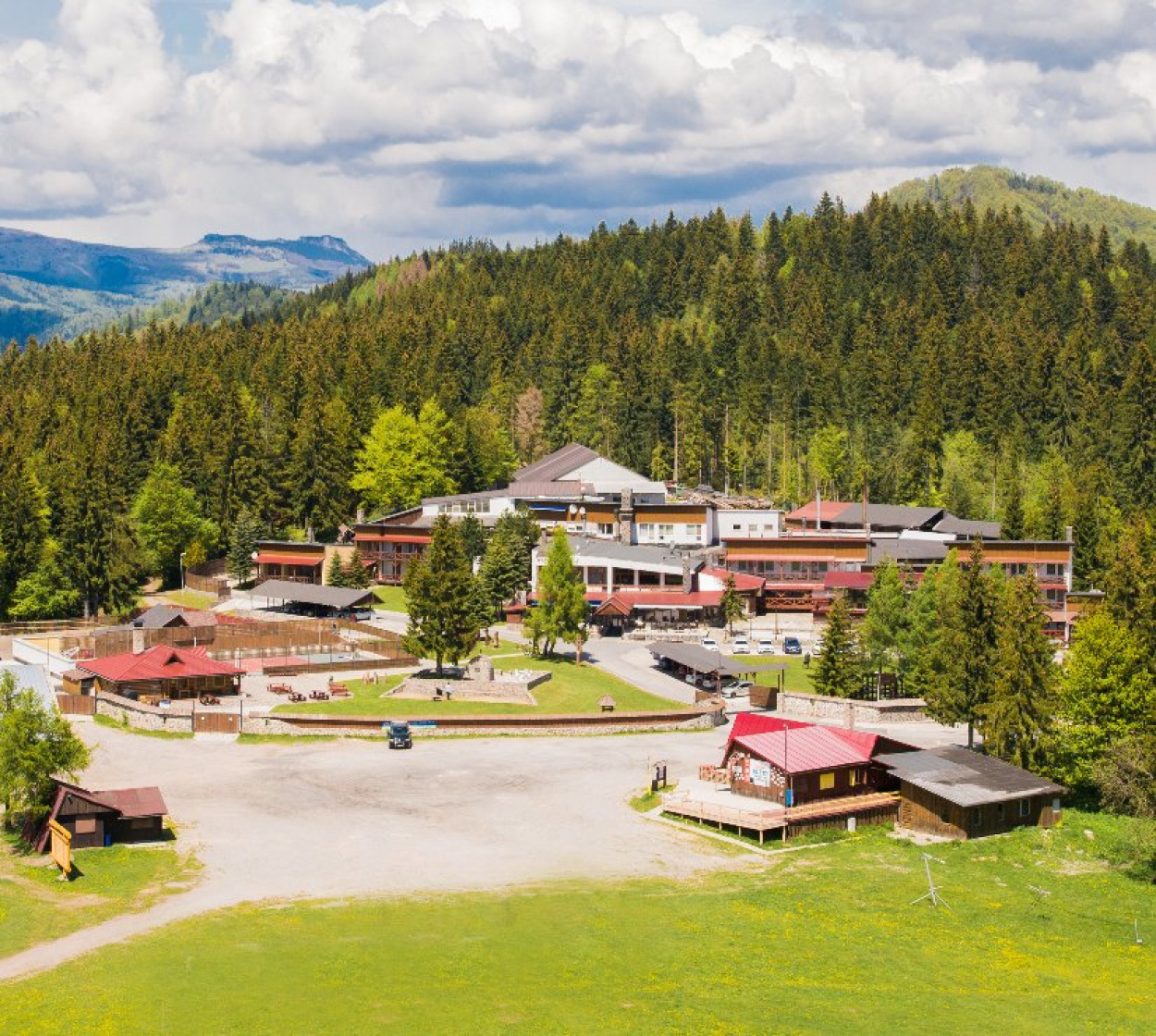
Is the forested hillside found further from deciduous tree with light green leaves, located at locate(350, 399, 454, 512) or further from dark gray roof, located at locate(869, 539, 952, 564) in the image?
dark gray roof, located at locate(869, 539, 952, 564)

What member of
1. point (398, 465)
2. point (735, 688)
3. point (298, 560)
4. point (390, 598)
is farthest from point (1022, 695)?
point (398, 465)

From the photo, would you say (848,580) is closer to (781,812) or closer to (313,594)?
(313,594)

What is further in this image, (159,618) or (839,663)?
(159,618)

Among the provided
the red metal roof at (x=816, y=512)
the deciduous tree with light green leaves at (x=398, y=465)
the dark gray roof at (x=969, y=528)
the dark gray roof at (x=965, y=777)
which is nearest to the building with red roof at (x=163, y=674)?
the dark gray roof at (x=965, y=777)

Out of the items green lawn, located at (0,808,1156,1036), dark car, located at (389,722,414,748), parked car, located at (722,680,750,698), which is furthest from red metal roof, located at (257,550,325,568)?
green lawn, located at (0,808,1156,1036)

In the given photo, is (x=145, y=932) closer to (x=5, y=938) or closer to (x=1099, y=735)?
(x=5, y=938)

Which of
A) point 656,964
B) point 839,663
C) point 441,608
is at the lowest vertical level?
point 656,964

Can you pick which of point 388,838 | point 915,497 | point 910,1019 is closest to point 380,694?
point 388,838
